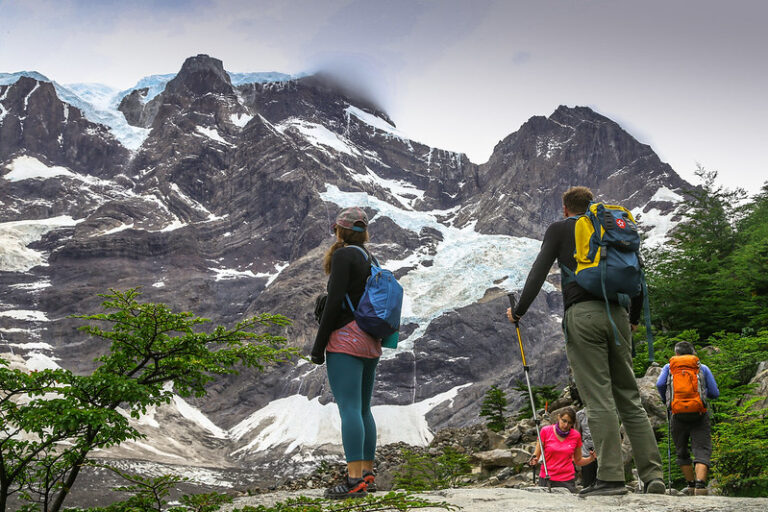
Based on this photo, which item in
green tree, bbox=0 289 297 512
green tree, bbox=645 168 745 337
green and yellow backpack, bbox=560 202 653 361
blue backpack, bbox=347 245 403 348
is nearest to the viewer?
green tree, bbox=0 289 297 512

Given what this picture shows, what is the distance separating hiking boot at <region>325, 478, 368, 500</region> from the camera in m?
5.04

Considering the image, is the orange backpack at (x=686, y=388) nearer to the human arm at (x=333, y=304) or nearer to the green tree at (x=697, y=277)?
the human arm at (x=333, y=304)

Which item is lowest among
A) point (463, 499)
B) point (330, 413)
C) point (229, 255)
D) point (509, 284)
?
point (330, 413)

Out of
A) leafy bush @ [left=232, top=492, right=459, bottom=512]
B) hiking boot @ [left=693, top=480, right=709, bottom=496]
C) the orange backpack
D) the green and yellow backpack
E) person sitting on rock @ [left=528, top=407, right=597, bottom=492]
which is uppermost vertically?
the green and yellow backpack

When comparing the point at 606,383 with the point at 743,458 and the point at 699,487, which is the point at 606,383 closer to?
the point at 699,487

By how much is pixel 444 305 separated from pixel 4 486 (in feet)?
500

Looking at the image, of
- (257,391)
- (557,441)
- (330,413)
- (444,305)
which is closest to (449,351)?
(444,305)

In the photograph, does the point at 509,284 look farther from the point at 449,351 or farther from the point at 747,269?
the point at 747,269

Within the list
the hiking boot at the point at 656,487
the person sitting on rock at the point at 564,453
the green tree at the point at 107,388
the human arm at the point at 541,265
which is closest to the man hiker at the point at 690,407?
the person sitting on rock at the point at 564,453

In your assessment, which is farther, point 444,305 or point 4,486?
point 444,305

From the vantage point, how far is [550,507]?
173 inches

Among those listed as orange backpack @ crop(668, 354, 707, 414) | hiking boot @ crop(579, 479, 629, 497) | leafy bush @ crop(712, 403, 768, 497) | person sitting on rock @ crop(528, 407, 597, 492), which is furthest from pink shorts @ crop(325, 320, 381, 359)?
leafy bush @ crop(712, 403, 768, 497)

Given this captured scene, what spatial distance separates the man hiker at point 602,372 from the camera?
16.2 ft

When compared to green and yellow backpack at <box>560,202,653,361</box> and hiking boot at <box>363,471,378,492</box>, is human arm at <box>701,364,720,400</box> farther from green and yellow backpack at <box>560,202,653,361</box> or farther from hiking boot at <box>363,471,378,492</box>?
hiking boot at <box>363,471,378,492</box>
